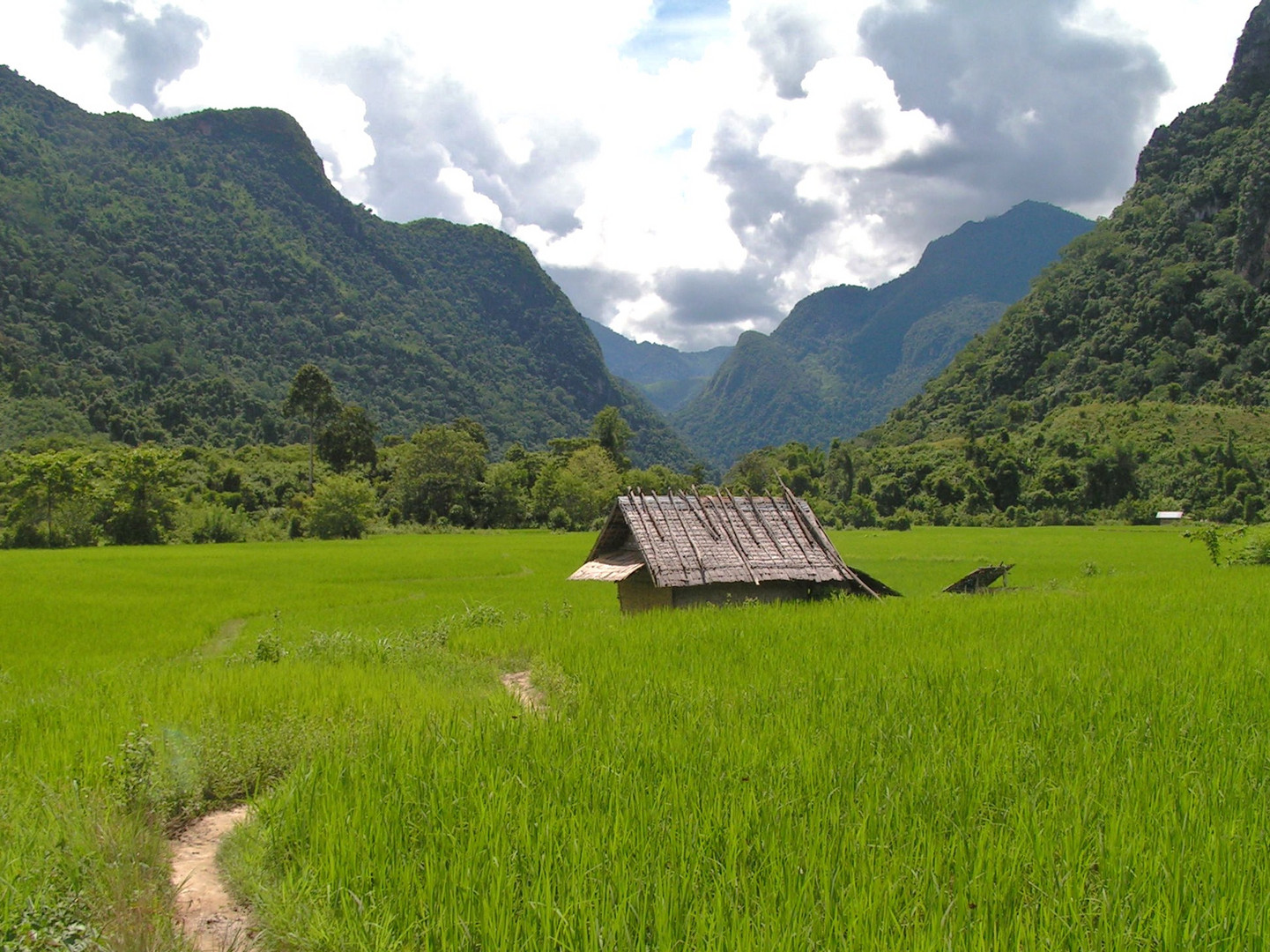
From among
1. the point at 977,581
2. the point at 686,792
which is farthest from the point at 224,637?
the point at 977,581

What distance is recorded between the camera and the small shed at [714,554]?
10188 millimetres

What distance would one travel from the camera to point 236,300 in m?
102

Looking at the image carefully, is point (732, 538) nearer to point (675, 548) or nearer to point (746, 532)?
point (746, 532)

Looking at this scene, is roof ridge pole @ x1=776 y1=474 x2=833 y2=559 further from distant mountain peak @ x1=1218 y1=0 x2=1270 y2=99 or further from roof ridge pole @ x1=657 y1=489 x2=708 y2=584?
distant mountain peak @ x1=1218 y1=0 x2=1270 y2=99

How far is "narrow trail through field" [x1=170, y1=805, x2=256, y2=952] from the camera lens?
2707 millimetres

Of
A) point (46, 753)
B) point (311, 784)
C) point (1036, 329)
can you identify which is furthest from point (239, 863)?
point (1036, 329)

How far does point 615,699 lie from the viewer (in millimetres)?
5211

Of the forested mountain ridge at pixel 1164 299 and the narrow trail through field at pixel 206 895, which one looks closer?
the narrow trail through field at pixel 206 895

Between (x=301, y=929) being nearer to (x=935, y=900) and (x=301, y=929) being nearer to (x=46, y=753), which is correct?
(x=935, y=900)

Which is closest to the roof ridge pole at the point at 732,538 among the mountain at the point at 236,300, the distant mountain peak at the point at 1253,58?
the mountain at the point at 236,300

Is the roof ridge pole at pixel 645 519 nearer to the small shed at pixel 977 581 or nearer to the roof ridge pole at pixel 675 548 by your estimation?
the roof ridge pole at pixel 675 548

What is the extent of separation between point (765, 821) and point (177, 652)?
39.6 feet

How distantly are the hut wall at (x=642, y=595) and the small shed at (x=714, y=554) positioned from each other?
2 centimetres

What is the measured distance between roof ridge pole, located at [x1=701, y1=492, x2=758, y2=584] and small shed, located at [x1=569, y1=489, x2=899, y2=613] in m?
0.01
